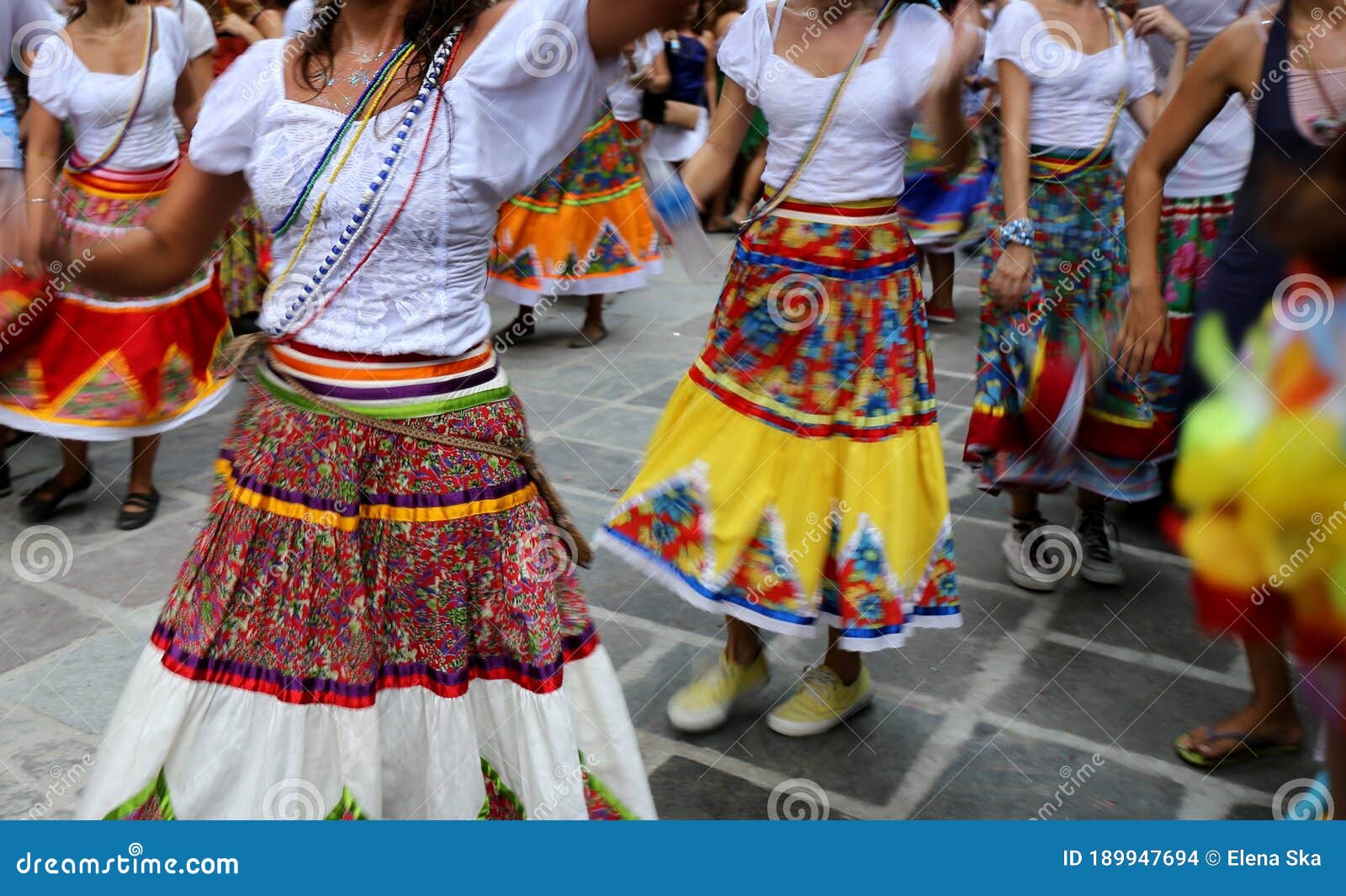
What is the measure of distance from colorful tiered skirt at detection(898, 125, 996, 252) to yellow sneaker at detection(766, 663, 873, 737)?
3.46ft

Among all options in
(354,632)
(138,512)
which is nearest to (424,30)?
(354,632)

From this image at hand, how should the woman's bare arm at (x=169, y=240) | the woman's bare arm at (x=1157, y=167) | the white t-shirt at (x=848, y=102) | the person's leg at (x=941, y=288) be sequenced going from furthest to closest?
1. the person's leg at (x=941, y=288)
2. the white t-shirt at (x=848, y=102)
3. the woman's bare arm at (x=1157, y=167)
4. the woman's bare arm at (x=169, y=240)

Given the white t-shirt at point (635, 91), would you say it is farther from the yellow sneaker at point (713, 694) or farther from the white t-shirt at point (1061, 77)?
the yellow sneaker at point (713, 694)

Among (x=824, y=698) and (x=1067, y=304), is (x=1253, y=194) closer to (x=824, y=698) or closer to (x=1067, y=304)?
(x=1067, y=304)

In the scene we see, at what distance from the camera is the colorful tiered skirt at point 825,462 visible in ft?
9.05

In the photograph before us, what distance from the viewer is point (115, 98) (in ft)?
13.2

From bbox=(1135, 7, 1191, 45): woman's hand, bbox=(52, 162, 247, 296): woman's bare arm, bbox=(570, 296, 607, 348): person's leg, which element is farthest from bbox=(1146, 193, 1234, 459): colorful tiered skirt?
bbox=(570, 296, 607, 348): person's leg

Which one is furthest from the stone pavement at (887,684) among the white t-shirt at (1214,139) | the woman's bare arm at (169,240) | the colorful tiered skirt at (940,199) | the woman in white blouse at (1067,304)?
the woman's bare arm at (169,240)

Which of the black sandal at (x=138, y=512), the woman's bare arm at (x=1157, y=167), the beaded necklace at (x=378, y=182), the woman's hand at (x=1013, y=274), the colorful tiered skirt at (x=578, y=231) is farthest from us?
the colorful tiered skirt at (x=578, y=231)

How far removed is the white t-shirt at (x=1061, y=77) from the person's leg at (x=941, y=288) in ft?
10.2

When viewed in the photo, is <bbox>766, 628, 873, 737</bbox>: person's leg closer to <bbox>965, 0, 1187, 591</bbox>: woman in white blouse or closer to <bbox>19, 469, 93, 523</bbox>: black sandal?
<bbox>965, 0, 1187, 591</bbox>: woman in white blouse

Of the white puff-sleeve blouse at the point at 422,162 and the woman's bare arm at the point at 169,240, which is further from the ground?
the white puff-sleeve blouse at the point at 422,162

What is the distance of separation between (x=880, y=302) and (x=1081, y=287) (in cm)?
118

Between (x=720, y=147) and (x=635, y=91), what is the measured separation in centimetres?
304
